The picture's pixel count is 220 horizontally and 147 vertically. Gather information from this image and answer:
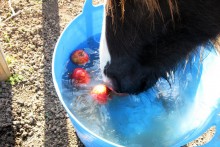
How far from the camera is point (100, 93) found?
2.42 m

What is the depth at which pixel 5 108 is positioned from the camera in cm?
246

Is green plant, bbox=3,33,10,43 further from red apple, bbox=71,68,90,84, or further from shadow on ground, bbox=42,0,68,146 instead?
red apple, bbox=71,68,90,84

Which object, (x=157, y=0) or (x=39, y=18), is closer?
(x=157, y=0)

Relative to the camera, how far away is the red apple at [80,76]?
8.31ft

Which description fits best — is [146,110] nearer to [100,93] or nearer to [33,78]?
[100,93]

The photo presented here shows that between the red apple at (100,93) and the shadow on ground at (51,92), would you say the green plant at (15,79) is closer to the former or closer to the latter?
the shadow on ground at (51,92)

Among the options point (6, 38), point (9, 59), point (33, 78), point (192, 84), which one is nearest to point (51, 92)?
point (33, 78)

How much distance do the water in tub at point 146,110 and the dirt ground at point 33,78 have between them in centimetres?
13

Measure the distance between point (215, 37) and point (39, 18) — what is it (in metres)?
1.55

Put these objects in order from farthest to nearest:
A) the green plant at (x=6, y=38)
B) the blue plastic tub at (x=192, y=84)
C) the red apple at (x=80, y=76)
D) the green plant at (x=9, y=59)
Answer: the green plant at (x=6, y=38)
the green plant at (x=9, y=59)
the red apple at (x=80, y=76)
the blue plastic tub at (x=192, y=84)

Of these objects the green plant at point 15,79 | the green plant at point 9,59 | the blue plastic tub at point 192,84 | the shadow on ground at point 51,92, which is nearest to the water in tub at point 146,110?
the blue plastic tub at point 192,84

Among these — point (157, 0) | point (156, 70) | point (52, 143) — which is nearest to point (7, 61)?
point (52, 143)

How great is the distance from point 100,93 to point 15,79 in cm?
63

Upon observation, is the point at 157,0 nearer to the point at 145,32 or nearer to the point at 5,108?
the point at 145,32
